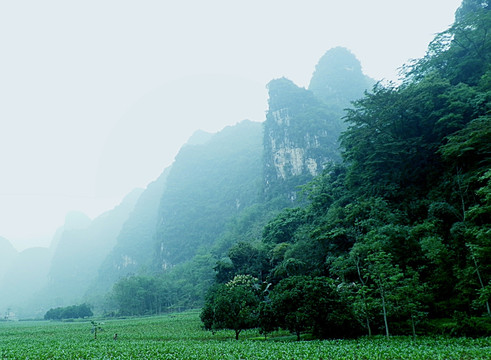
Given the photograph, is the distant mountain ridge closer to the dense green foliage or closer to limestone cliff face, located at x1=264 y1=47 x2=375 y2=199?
limestone cliff face, located at x1=264 y1=47 x2=375 y2=199

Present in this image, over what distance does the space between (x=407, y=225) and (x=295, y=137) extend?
285 feet

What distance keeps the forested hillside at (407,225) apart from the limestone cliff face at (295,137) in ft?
210

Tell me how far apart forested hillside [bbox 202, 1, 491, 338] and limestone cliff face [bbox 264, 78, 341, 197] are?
6387 centimetres

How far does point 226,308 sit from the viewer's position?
26203 mm

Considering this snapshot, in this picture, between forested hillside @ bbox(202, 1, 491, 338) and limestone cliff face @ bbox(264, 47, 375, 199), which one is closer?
forested hillside @ bbox(202, 1, 491, 338)

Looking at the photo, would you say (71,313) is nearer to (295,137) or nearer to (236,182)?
(236,182)

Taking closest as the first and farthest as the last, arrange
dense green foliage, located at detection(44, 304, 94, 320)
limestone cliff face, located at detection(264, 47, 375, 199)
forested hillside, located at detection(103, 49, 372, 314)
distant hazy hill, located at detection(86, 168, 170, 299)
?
forested hillside, located at detection(103, 49, 372, 314) < dense green foliage, located at detection(44, 304, 94, 320) < limestone cliff face, located at detection(264, 47, 375, 199) < distant hazy hill, located at detection(86, 168, 170, 299)

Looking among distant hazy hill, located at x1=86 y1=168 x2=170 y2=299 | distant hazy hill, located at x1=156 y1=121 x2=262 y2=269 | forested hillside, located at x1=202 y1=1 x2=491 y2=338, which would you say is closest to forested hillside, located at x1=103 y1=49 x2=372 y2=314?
distant hazy hill, located at x1=156 y1=121 x2=262 y2=269

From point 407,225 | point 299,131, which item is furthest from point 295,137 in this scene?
point 407,225

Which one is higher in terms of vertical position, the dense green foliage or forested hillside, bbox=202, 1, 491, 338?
forested hillside, bbox=202, 1, 491, 338

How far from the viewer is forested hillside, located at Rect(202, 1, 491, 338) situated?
60.0 ft

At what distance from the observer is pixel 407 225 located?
2570cm

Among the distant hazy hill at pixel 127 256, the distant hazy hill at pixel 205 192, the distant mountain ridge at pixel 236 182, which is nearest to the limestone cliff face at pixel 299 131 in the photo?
the distant mountain ridge at pixel 236 182

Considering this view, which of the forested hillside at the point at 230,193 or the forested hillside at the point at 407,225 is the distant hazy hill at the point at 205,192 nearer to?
the forested hillside at the point at 230,193
